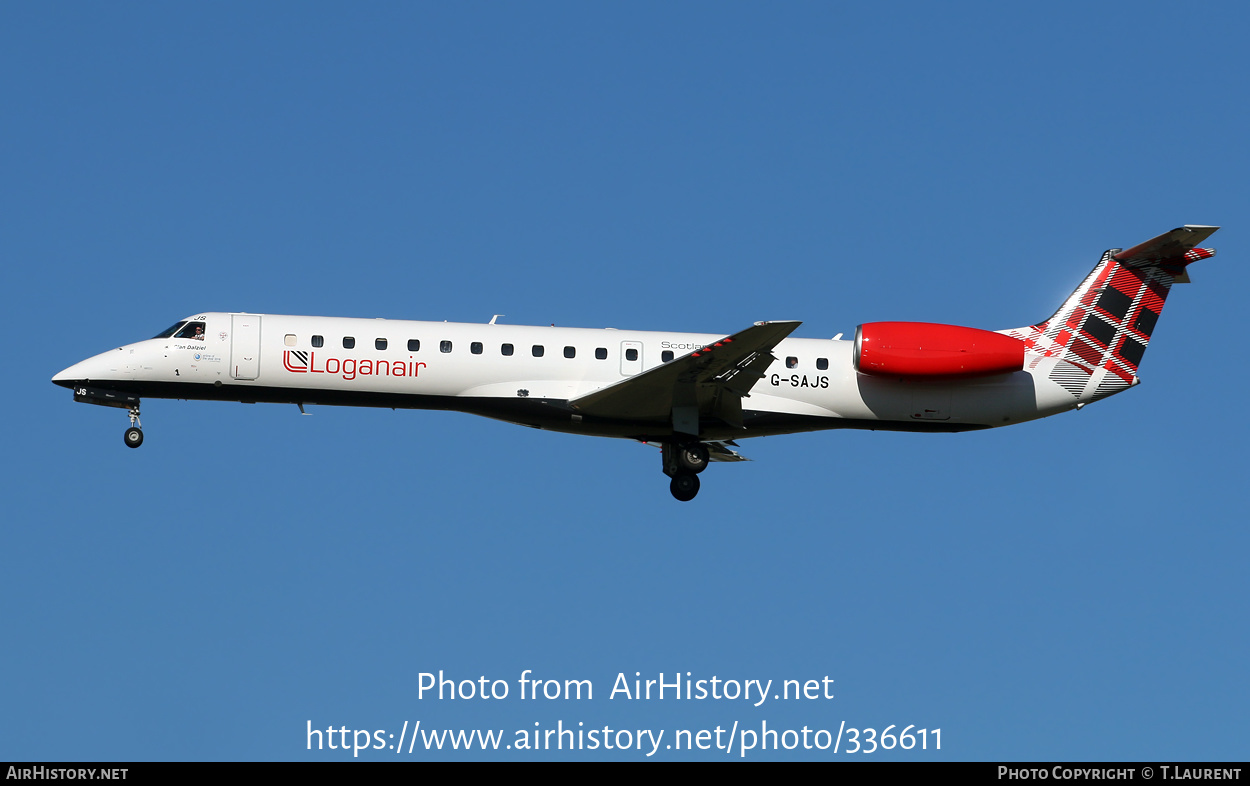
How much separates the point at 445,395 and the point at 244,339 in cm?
395

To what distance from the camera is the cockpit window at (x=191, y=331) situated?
83.7 feet

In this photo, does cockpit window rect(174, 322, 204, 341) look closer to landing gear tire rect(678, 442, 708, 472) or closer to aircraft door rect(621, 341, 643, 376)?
aircraft door rect(621, 341, 643, 376)

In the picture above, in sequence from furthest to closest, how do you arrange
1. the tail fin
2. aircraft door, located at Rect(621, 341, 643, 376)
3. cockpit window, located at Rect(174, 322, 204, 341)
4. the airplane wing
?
the tail fin < aircraft door, located at Rect(621, 341, 643, 376) < cockpit window, located at Rect(174, 322, 204, 341) < the airplane wing

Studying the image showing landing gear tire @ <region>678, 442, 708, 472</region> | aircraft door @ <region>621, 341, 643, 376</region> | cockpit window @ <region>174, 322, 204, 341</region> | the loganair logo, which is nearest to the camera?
the loganair logo

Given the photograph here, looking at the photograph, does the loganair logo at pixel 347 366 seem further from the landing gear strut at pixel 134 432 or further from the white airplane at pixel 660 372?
the landing gear strut at pixel 134 432

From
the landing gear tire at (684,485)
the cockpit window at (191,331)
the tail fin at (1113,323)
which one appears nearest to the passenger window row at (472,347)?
the cockpit window at (191,331)

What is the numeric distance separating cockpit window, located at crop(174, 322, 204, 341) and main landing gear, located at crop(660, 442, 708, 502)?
30.7 ft

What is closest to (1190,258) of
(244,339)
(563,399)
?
(563,399)

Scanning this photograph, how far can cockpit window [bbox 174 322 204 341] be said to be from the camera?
25.5 meters

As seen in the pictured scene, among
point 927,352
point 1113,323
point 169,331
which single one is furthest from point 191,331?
point 1113,323

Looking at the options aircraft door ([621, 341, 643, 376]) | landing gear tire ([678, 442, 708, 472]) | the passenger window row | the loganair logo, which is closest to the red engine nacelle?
landing gear tire ([678, 442, 708, 472])

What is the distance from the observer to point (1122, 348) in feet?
88.6

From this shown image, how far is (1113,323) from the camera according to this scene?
88.8ft

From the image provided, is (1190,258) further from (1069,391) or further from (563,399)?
(563,399)
